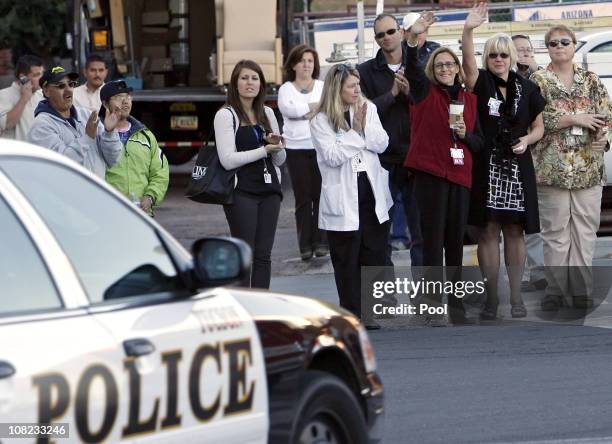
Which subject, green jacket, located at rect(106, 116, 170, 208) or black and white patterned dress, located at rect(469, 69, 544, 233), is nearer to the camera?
green jacket, located at rect(106, 116, 170, 208)

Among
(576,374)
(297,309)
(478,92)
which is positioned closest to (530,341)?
(576,374)

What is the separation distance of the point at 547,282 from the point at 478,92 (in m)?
1.59

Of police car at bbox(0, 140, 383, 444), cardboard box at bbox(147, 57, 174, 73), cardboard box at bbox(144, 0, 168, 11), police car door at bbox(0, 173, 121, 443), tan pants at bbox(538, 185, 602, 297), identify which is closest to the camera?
police car door at bbox(0, 173, 121, 443)

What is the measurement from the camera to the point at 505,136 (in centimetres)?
1027

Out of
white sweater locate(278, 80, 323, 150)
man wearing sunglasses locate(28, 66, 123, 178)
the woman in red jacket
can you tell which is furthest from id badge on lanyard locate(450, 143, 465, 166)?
white sweater locate(278, 80, 323, 150)

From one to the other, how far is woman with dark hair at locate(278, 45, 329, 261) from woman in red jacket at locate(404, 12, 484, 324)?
3.00 m

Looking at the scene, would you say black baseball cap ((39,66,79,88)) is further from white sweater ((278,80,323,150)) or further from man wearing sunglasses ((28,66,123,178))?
white sweater ((278,80,323,150))

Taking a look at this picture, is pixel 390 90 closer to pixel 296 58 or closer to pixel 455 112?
pixel 455 112

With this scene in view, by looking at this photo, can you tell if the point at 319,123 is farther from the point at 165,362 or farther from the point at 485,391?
the point at 165,362

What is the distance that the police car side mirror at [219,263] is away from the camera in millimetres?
4445

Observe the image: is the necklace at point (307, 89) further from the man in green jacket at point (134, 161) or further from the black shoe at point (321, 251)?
the man in green jacket at point (134, 161)

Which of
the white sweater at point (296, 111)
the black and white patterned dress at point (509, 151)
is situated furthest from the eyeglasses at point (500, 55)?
the white sweater at point (296, 111)

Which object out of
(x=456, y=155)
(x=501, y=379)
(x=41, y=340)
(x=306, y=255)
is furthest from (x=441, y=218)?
(x=41, y=340)

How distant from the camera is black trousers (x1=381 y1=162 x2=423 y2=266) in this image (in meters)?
11.4
